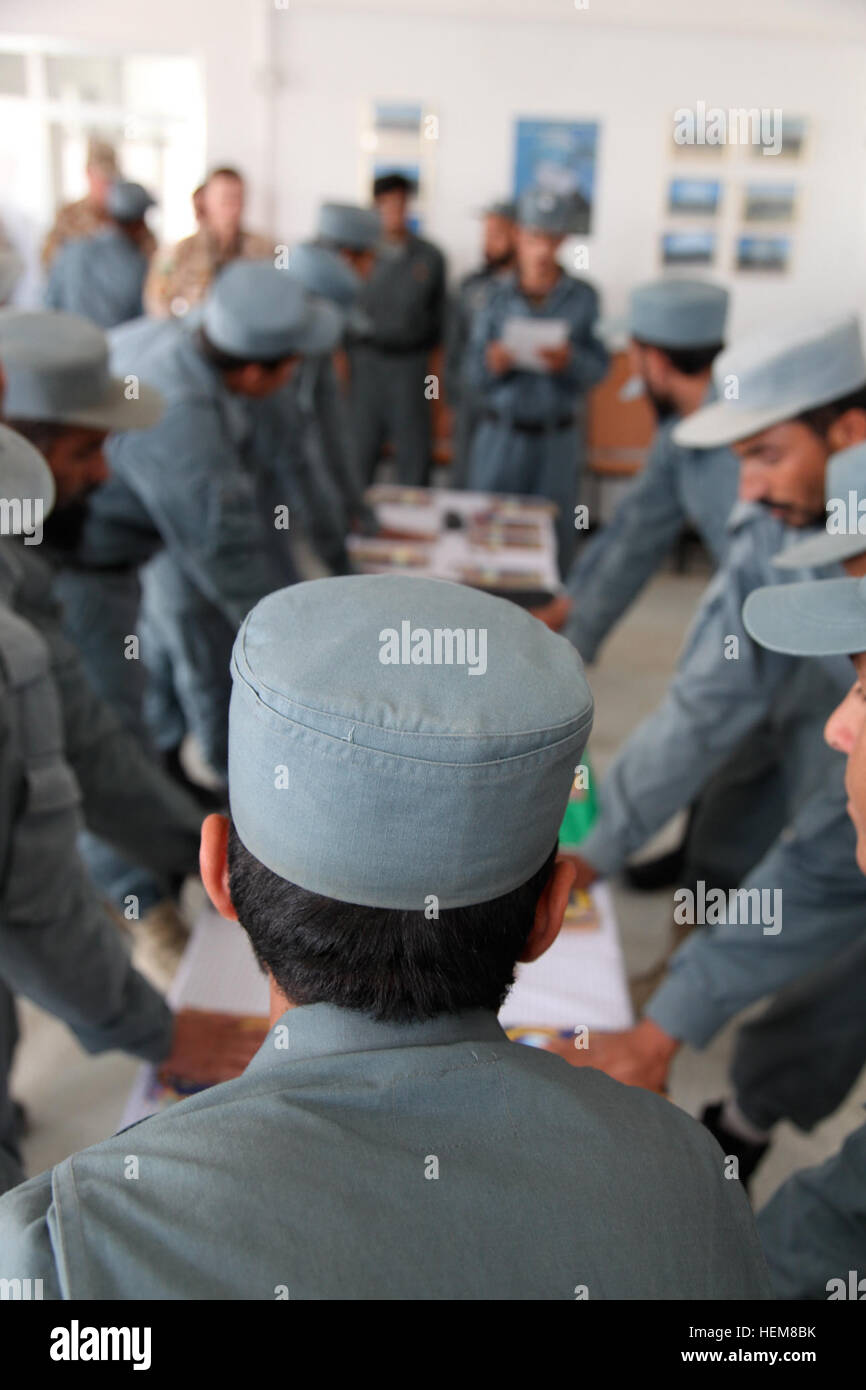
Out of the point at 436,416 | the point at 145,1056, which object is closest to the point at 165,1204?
the point at 145,1056

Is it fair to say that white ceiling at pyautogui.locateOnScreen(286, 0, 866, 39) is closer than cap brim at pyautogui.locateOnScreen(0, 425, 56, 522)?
No

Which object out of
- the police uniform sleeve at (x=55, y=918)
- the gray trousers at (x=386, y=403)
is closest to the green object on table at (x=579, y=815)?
the police uniform sleeve at (x=55, y=918)

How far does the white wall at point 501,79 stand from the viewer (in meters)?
6.09

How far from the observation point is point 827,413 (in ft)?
6.18

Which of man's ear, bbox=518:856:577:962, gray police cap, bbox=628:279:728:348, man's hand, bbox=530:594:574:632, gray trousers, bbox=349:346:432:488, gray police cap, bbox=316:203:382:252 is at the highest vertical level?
gray police cap, bbox=316:203:382:252

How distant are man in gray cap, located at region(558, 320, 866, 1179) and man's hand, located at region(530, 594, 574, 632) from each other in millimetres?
815

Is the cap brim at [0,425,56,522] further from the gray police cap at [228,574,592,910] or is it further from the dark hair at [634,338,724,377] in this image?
the dark hair at [634,338,724,377]

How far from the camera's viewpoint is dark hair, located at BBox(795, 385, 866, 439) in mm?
1880

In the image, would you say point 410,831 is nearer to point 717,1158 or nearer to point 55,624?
point 717,1158

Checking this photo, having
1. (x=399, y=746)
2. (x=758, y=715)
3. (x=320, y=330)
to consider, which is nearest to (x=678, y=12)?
(x=320, y=330)

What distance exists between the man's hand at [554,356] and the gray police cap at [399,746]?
383 cm

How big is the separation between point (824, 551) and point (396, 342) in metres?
4.77

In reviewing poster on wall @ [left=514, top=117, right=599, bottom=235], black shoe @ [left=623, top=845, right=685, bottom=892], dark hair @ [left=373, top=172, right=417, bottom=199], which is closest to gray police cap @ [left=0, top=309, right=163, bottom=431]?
black shoe @ [left=623, top=845, right=685, bottom=892]

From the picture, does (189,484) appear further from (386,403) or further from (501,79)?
(501,79)
